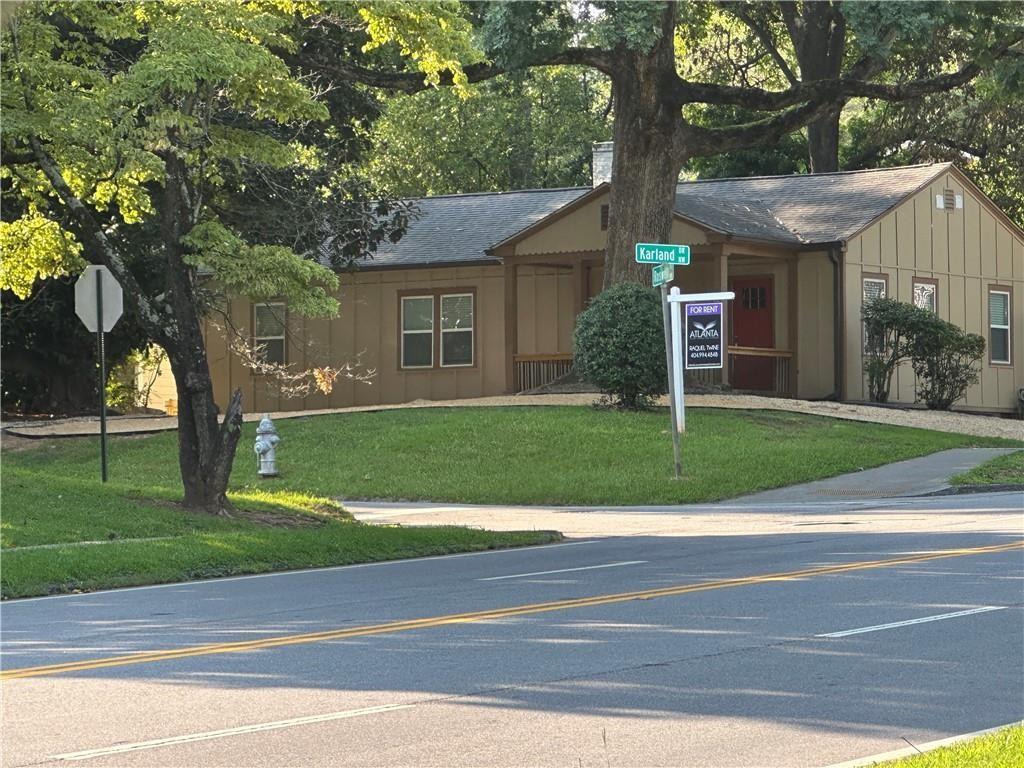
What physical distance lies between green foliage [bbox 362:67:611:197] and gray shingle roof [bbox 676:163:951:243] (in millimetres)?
12814

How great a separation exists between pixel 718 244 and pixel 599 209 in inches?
120

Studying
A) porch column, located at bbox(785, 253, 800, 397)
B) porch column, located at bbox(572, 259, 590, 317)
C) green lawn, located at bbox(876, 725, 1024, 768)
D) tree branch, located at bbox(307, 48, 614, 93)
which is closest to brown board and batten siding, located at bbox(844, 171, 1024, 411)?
porch column, located at bbox(785, 253, 800, 397)

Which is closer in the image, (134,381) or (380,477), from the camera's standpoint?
(380,477)

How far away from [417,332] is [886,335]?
10.9 m

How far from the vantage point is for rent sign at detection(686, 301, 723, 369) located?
2392 cm

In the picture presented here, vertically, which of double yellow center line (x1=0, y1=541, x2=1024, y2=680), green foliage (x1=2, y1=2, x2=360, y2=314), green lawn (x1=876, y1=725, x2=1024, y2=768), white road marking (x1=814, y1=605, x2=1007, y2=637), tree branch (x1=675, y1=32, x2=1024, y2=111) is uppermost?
tree branch (x1=675, y1=32, x2=1024, y2=111)

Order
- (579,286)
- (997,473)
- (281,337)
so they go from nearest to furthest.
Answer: (997,473)
(579,286)
(281,337)

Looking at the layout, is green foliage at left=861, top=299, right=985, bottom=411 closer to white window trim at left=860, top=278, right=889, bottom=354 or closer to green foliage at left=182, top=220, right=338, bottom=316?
white window trim at left=860, top=278, right=889, bottom=354

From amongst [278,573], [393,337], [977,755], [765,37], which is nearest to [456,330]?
[393,337]

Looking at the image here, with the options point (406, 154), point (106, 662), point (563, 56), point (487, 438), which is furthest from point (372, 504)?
point (406, 154)

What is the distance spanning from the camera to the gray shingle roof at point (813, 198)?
1302 inches

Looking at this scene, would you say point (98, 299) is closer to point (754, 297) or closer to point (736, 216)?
point (736, 216)

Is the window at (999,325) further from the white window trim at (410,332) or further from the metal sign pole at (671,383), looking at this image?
the metal sign pole at (671,383)

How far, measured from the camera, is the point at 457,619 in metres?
10.7
